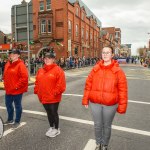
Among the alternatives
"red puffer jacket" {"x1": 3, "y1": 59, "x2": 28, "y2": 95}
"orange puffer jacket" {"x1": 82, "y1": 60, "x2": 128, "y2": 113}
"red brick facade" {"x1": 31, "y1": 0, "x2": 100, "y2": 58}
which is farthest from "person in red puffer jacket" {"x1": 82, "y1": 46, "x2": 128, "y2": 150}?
"red brick facade" {"x1": 31, "y1": 0, "x2": 100, "y2": 58}

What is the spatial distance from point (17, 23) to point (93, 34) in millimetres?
23791

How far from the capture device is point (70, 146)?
199 inches

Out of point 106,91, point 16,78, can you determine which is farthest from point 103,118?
point 16,78

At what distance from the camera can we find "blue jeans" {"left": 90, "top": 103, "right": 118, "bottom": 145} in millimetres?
4324

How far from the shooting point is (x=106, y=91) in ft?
13.9

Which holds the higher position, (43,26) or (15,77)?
(43,26)

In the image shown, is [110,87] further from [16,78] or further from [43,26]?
[43,26]

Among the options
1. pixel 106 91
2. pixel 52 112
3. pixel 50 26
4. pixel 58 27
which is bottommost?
pixel 52 112

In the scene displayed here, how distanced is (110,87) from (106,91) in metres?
0.09

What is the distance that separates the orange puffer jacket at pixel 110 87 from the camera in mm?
4215

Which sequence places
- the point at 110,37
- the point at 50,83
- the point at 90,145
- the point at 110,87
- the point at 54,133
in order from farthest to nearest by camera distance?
the point at 110,37
the point at 54,133
the point at 50,83
the point at 90,145
the point at 110,87

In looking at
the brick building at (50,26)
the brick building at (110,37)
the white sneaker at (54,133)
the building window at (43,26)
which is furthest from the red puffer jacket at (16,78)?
the brick building at (110,37)

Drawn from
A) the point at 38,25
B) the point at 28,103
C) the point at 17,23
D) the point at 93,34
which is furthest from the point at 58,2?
the point at 28,103

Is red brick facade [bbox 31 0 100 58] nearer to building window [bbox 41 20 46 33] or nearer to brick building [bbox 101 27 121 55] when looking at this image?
building window [bbox 41 20 46 33]
